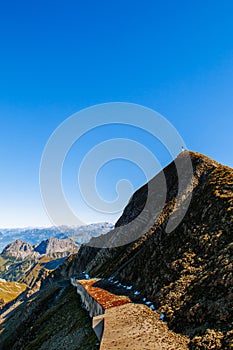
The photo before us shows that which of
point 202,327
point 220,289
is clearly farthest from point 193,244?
point 202,327

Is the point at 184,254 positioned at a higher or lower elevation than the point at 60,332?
higher

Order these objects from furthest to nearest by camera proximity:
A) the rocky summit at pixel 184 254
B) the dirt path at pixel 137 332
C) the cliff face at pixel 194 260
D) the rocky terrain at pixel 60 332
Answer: the rocky terrain at pixel 60 332 → the rocky summit at pixel 184 254 → the cliff face at pixel 194 260 → the dirt path at pixel 137 332

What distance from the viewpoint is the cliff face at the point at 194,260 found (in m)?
26.8

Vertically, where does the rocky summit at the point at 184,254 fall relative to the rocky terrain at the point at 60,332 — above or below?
above

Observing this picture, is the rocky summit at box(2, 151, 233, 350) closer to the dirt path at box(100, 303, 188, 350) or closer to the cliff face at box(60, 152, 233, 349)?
the cliff face at box(60, 152, 233, 349)

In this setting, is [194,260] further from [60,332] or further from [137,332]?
[60,332]

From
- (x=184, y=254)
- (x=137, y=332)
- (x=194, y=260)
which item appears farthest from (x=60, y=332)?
(x=194, y=260)

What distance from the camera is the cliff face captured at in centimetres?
2675

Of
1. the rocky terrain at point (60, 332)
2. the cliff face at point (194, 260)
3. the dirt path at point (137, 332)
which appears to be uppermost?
the cliff face at point (194, 260)

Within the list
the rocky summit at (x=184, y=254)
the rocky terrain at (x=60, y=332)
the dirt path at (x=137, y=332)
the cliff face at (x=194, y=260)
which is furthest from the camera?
the rocky terrain at (x=60, y=332)

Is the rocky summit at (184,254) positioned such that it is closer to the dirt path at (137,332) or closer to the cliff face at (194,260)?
the cliff face at (194,260)

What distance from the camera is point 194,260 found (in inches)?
1528

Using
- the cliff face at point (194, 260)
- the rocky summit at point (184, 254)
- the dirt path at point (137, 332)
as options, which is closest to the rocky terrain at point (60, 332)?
the rocky summit at point (184, 254)

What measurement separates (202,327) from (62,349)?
24.5m
